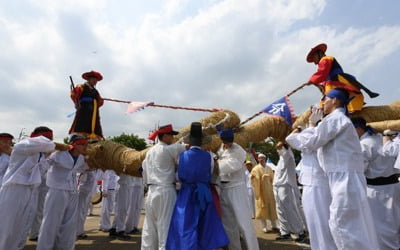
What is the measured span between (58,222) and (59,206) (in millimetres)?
269

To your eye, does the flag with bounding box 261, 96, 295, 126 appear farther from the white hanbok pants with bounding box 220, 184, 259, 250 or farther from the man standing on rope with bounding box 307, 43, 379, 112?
the white hanbok pants with bounding box 220, 184, 259, 250

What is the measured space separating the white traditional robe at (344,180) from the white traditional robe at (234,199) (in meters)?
1.52

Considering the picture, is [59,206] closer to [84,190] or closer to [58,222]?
[58,222]

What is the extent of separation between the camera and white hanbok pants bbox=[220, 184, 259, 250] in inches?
181

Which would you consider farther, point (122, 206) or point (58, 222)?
point (122, 206)

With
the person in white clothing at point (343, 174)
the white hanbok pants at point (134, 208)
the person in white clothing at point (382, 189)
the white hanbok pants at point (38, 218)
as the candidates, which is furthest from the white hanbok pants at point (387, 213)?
the white hanbok pants at point (38, 218)

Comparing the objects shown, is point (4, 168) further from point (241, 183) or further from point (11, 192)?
point (241, 183)

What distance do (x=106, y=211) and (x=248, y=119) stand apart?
5.03 metres

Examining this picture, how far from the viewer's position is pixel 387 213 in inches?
185

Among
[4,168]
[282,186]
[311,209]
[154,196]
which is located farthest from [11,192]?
[282,186]

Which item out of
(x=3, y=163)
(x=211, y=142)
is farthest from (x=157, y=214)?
(x=3, y=163)

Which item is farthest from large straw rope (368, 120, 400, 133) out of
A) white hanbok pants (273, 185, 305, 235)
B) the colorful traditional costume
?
the colorful traditional costume

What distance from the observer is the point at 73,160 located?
530 centimetres

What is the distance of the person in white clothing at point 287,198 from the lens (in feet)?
21.0
